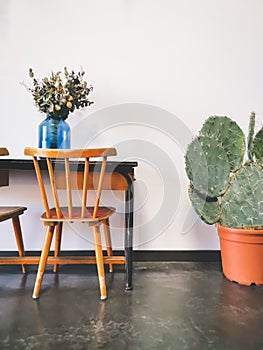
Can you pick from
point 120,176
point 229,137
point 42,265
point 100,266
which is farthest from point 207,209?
point 42,265

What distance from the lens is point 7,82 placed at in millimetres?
2219

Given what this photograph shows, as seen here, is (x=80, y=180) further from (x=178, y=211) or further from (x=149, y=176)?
(x=178, y=211)

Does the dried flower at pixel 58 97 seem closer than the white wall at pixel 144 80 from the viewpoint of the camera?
Yes

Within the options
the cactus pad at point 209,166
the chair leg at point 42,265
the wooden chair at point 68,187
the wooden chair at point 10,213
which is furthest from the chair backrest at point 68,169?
the cactus pad at point 209,166

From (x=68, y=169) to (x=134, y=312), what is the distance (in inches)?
29.6

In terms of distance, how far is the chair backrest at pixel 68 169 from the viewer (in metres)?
1.52

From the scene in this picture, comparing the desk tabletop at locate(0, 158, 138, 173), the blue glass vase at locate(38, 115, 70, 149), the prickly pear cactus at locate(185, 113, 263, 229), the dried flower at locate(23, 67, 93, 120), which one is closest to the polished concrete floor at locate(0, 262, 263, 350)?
the prickly pear cactus at locate(185, 113, 263, 229)

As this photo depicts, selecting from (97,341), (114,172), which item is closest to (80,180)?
(114,172)

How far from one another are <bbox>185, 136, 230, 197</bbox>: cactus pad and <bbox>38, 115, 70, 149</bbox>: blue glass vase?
2.60 ft

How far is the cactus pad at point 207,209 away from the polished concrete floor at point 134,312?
1.26ft

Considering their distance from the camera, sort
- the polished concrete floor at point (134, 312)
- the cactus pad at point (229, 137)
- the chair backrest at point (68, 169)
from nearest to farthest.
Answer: the polished concrete floor at point (134, 312), the chair backrest at point (68, 169), the cactus pad at point (229, 137)

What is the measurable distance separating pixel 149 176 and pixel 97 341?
4.14 feet

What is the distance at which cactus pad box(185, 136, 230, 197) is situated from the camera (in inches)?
73.4

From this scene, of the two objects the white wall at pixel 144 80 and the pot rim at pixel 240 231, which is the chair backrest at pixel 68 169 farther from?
the pot rim at pixel 240 231
